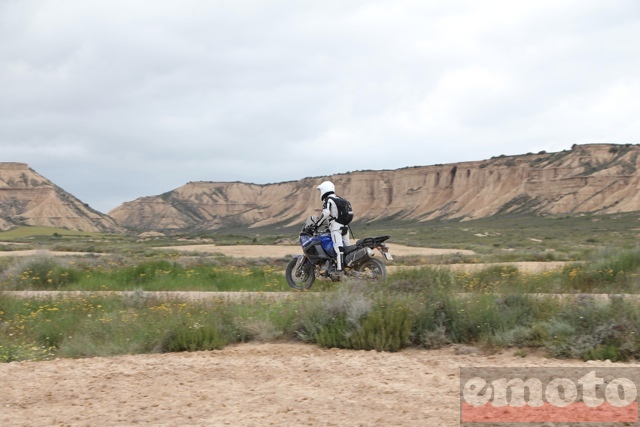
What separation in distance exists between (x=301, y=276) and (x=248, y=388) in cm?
762

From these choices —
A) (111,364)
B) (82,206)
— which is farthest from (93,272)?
(82,206)

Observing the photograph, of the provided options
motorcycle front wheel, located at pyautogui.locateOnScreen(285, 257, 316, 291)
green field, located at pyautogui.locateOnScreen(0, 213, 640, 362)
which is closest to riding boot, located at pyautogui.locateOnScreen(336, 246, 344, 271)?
motorcycle front wheel, located at pyautogui.locateOnScreen(285, 257, 316, 291)

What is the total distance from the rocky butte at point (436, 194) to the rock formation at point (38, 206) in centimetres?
2852

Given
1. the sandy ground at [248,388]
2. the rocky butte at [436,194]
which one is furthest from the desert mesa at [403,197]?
the sandy ground at [248,388]

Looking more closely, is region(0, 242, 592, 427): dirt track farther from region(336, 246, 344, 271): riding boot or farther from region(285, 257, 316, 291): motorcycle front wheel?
region(285, 257, 316, 291): motorcycle front wheel

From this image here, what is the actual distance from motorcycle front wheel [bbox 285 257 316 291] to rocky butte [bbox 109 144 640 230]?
85.7 meters

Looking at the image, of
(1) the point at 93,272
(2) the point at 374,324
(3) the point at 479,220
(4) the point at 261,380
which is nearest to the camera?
(4) the point at 261,380

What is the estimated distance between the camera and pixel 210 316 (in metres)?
8.27

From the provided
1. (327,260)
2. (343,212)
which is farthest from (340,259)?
(343,212)

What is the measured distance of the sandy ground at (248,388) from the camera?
16.1 feet

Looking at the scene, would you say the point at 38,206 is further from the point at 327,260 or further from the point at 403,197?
the point at 327,260

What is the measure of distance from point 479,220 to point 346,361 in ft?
335

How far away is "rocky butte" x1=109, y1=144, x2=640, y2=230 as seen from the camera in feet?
324

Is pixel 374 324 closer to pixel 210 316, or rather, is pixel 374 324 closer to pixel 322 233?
pixel 210 316
